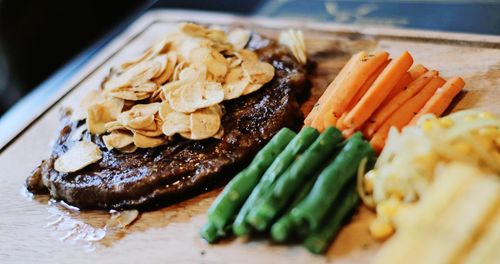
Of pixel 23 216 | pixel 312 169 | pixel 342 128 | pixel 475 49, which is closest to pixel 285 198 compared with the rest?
pixel 312 169

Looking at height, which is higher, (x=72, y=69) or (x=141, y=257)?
(x=72, y=69)

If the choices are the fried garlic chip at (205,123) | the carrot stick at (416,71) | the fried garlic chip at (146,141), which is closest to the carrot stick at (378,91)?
the carrot stick at (416,71)

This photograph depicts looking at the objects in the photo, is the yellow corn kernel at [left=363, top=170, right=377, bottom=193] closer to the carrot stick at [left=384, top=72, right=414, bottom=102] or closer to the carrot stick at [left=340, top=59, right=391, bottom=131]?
the carrot stick at [left=340, top=59, right=391, bottom=131]

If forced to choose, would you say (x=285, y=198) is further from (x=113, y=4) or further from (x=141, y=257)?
(x=113, y=4)

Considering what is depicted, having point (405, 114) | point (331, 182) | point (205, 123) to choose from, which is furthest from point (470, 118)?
point (205, 123)

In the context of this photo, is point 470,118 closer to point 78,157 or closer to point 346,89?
point 346,89

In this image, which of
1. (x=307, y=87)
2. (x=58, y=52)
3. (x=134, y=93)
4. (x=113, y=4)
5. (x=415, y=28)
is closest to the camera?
(x=134, y=93)

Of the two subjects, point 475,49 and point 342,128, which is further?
point 475,49
